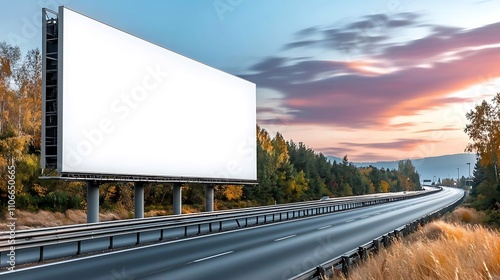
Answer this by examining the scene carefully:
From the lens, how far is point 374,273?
1004 cm

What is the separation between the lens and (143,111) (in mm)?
27250

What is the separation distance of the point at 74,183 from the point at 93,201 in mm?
22117

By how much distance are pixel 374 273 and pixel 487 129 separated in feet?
243

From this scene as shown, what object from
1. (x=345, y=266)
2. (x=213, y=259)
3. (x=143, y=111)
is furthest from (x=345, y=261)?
(x=143, y=111)

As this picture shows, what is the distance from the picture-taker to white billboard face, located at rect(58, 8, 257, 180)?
23047 millimetres

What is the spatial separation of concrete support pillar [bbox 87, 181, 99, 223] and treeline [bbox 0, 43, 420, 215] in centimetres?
1717

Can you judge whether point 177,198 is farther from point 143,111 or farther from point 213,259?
point 213,259

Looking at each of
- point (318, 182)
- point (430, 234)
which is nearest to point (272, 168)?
point (318, 182)

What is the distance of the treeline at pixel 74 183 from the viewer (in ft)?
140

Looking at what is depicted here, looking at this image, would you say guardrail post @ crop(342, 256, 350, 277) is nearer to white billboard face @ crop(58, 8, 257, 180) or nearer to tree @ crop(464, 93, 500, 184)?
white billboard face @ crop(58, 8, 257, 180)

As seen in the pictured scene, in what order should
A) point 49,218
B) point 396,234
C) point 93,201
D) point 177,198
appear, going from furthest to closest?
point 49,218
point 177,198
point 93,201
point 396,234

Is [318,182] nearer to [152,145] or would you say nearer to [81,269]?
[152,145]

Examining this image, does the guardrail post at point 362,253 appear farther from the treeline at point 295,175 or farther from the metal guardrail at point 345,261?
the treeline at point 295,175

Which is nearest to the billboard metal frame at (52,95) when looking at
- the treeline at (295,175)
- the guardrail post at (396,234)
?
the guardrail post at (396,234)
